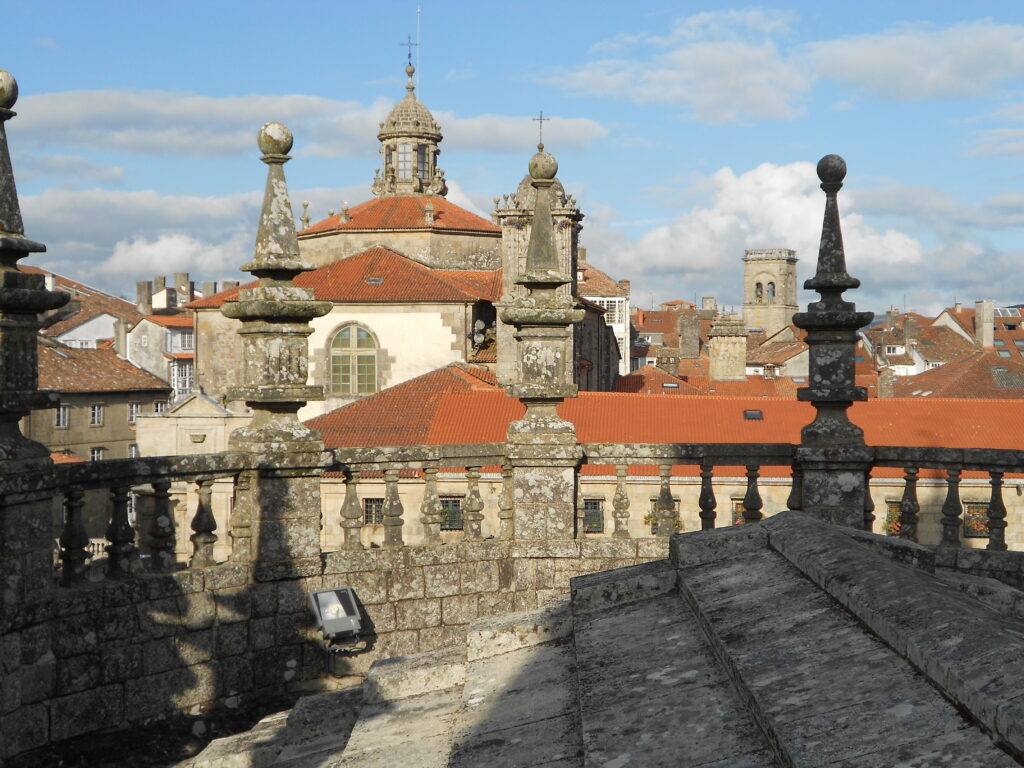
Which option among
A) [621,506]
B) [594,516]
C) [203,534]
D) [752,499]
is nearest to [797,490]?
[752,499]

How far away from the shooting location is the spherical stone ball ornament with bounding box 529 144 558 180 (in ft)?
29.7

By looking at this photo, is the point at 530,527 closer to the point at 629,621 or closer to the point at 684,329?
the point at 629,621

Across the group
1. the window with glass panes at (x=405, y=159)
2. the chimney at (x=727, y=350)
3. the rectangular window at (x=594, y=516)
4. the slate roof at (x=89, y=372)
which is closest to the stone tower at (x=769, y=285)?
the chimney at (x=727, y=350)

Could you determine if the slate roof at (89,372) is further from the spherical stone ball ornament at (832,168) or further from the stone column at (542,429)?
the spherical stone ball ornament at (832,168)

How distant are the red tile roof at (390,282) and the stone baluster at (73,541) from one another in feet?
128

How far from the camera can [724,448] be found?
8.71 m

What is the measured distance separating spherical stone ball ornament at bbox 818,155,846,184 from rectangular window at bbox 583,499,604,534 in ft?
60.8

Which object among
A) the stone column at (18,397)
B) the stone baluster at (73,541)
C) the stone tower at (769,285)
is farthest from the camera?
the stone tower at (769,285)

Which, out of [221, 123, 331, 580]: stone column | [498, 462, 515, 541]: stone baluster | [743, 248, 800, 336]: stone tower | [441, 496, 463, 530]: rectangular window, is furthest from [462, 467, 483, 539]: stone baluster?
[743, 248, 800, 336]: stone tower

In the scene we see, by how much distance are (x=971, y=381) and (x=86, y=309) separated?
57377 mm

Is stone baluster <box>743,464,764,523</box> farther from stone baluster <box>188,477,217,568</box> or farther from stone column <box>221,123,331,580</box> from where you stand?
stone baluster <box>188,477,217,568</box>

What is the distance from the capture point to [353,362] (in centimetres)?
4672

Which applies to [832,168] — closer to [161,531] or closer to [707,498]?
[707,498]

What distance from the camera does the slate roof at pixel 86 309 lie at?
73188mm
